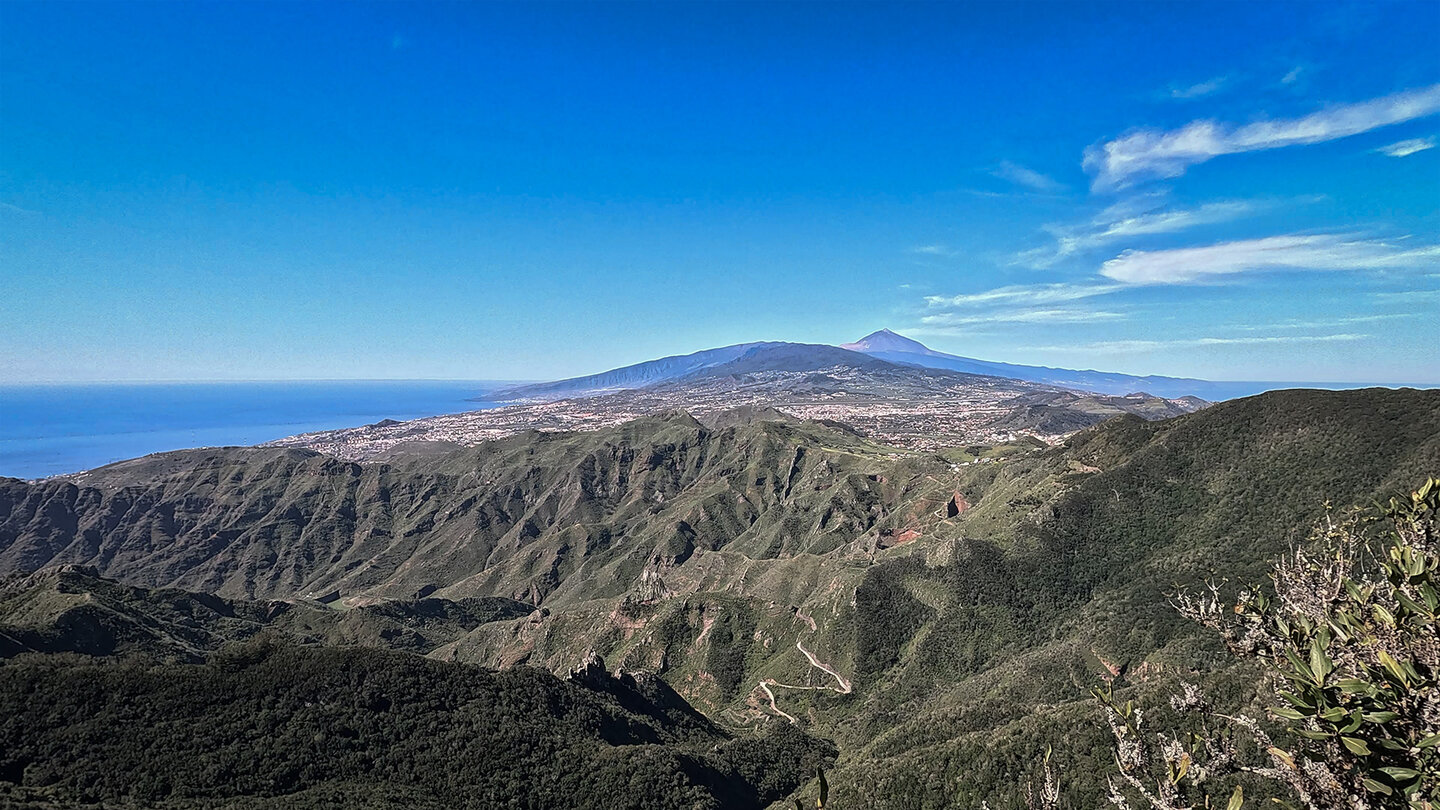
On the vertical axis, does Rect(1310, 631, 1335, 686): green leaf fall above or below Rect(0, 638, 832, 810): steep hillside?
above

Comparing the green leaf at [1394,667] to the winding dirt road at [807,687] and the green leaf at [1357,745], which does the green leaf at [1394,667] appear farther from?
the winding dirt road at [807,687]

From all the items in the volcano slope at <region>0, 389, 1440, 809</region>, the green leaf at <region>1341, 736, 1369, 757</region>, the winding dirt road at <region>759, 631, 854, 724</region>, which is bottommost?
the winding dirt road at <region>759, 631, 854, 724</region>

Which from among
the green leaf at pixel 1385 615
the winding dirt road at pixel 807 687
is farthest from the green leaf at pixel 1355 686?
the winding dirt road at pixel 807 687

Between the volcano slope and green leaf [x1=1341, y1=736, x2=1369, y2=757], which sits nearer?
green leaf [x1=1341, y1=736, x2=1369, y2=757]

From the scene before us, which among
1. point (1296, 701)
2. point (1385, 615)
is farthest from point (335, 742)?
point (1385, 615)

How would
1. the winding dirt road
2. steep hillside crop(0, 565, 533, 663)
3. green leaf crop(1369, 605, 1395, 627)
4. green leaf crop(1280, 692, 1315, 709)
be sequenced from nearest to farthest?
1. green leaf crop(1280, 692, 1315, 709)
2. green leaf crop(1369, 605, 1395, 627)
3. steep hillside crop(0, 565, 533, 663)
4. the winding dirt road

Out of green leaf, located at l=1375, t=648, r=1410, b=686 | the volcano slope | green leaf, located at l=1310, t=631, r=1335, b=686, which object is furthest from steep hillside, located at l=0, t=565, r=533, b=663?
green leaf, located at l=1375, t=648, r=1410, b=686

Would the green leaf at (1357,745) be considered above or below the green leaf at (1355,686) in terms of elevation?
below

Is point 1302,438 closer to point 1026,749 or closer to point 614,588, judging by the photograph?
point 1026,749

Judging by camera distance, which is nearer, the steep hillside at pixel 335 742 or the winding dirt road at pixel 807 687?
the steep hillside at pixel 335 742

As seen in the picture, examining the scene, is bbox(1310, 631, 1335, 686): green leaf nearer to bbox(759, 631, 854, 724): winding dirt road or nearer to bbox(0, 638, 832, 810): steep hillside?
bbox(0, 638, 832, 810): steep hillside

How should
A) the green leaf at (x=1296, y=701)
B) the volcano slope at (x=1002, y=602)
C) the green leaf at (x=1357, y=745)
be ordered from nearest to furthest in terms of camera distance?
the green leaf at (x=1357, y=745), the green leaf at (x=1296, y=701), the volcano slope at (x=1002, y=602)
